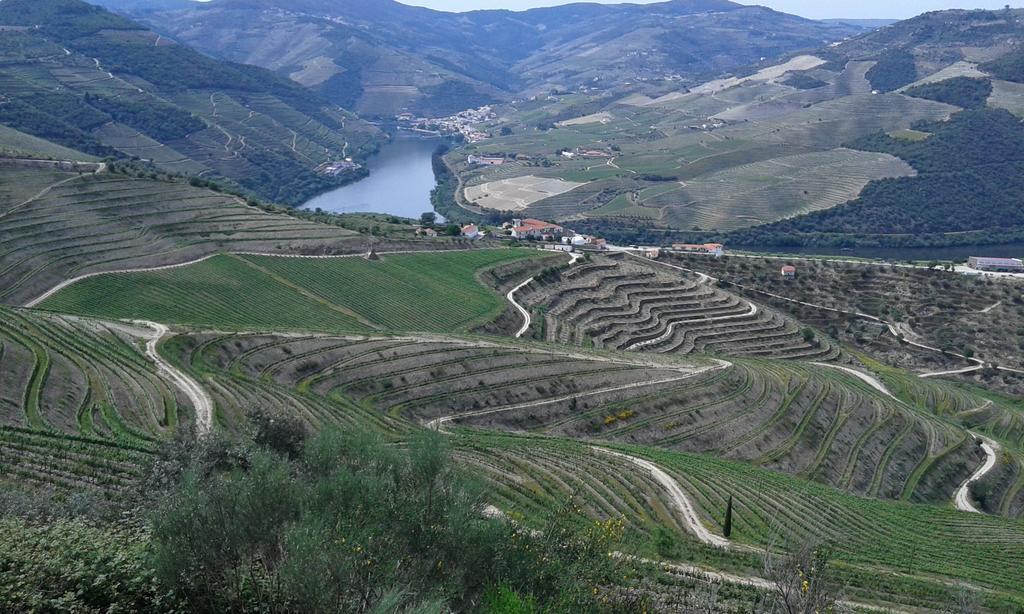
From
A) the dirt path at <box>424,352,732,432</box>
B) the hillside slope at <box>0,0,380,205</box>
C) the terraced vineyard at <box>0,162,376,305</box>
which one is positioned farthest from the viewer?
the hillside slope at <box>0,0,380,205</box>

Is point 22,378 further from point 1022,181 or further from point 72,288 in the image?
point 1022,181

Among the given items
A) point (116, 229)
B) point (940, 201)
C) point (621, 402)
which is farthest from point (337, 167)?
point (621, 402)

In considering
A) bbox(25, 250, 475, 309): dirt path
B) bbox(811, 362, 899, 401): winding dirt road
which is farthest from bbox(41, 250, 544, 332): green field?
bbox(811, 362, 899, 401): winding dirt road

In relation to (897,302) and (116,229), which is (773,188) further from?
(116,229)

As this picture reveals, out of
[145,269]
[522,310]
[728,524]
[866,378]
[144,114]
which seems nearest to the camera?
[728,524]

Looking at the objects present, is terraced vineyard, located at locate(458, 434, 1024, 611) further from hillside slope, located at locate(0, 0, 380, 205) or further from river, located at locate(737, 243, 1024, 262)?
hillside slope, located at locate(0, 0, 380, 205)

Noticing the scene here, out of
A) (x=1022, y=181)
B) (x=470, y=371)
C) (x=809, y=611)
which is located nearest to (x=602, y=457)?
(x=470, y=371)
